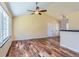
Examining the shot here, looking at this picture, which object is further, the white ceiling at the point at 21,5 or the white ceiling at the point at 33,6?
the white ceiling at the point at 33,6

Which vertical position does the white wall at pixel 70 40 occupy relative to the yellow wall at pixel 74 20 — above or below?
below

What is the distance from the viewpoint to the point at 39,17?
36.0 ft

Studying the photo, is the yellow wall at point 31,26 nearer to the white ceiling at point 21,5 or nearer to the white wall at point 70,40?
the white ceiling at point 21,5

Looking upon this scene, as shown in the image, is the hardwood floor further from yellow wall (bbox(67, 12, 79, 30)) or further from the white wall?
yellow wall (bbox(67, 12, 79, 30))

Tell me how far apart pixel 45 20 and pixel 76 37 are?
668cm

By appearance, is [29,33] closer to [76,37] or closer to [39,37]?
[39,37]

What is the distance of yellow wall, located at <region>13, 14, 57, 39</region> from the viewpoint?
9.80 m

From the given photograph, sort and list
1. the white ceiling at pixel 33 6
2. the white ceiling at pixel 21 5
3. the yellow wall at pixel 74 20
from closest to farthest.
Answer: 1. the white ceiling at pixel 21 5
2. the white ceiling at pixel 33 6
3. the yellow wall at pixel 74 20

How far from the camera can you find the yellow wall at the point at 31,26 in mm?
9797

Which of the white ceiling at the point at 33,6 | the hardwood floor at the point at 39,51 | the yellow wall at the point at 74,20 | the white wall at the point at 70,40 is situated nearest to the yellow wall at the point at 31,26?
the white ceiling at the point at 33,6

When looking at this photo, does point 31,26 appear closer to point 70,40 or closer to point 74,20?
point 74,20

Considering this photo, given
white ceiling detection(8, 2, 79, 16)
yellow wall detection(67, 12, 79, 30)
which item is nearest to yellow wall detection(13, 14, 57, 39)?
white ceiling detection(8, 2, 79, 16)

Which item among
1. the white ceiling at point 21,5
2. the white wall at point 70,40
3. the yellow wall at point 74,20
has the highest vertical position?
the white ceiling at point 21,5

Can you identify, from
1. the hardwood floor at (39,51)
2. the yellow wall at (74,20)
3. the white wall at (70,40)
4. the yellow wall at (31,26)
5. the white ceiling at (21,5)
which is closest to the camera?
the hardwood floor at (39,51)
